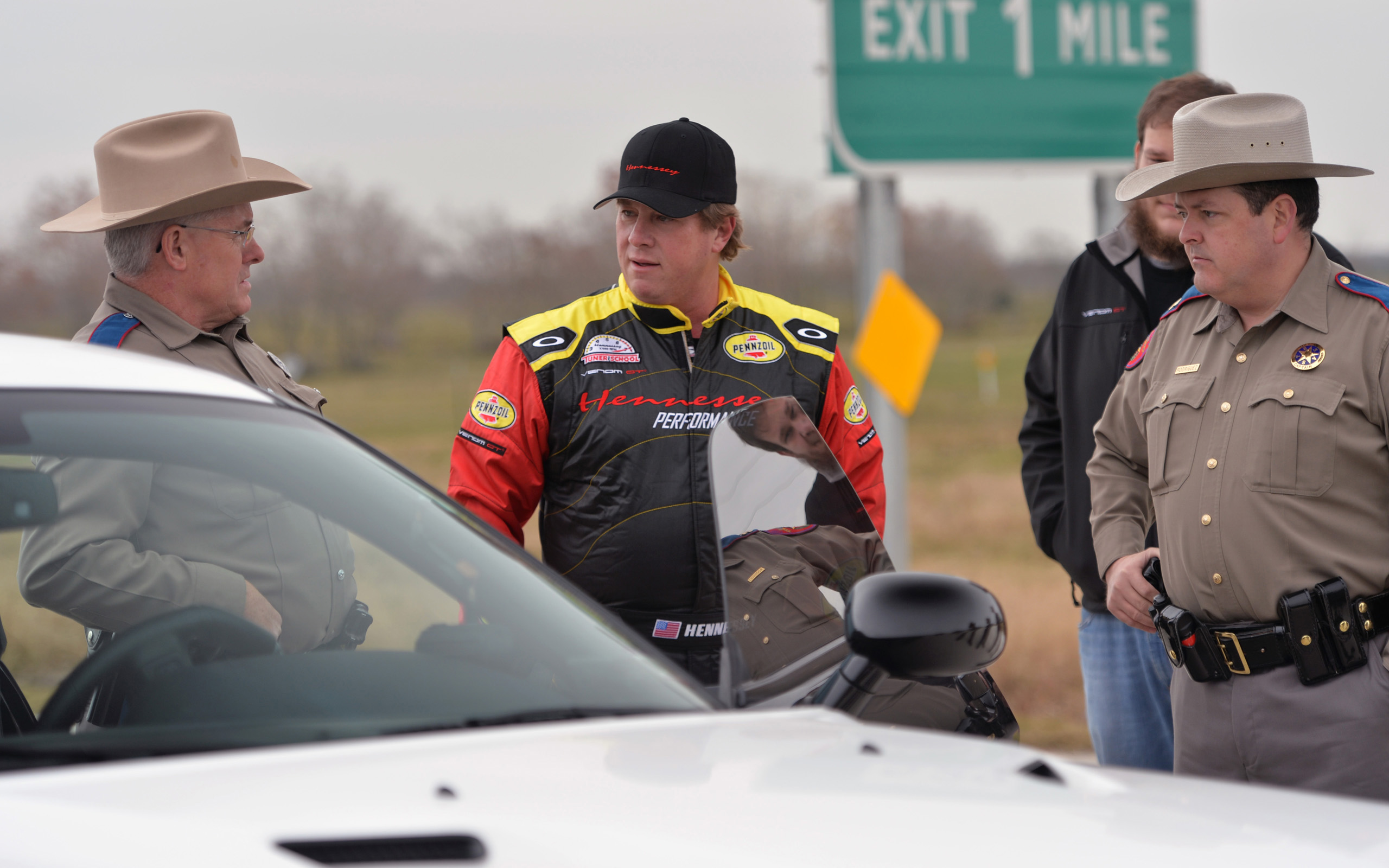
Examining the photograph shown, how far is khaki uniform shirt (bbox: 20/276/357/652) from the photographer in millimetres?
1972

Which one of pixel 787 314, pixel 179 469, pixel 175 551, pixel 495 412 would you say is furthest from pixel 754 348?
pixel 179 469

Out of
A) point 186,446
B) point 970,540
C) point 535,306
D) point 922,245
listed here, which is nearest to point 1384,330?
point 186,446

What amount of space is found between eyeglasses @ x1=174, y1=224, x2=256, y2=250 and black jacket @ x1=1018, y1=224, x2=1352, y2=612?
2065 mm

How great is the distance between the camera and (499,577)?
1.94 metres

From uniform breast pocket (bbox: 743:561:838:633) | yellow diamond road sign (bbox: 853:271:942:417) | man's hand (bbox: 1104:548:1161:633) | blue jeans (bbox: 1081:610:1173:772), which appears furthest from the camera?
yellow diamond road sign (bbox: 853:271:942:417)

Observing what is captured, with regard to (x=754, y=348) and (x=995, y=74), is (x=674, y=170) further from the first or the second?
(x=995, y=74)

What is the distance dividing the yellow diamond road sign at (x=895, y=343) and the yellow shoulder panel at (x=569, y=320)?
2418 millimetres

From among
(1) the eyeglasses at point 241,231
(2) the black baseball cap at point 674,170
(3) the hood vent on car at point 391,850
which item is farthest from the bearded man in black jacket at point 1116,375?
(3) the hood vent on car at point 391,850

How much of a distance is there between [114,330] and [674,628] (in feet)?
4.64

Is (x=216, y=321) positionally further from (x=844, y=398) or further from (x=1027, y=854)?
(x=1027, y=854)

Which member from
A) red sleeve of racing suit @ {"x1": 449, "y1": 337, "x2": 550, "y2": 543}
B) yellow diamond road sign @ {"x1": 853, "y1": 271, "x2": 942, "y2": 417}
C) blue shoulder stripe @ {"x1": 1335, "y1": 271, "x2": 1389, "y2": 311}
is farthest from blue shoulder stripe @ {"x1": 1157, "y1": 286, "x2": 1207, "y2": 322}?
yellow diamond road sign @ {"x1": 853, "y1": 271, "x2": 942, "y2": 417}

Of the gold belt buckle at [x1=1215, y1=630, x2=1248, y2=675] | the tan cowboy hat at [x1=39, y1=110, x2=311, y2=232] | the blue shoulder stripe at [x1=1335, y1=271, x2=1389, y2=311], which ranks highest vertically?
the tan cowboy hat at [x1=39, y1=110, x2=311, y2=232]

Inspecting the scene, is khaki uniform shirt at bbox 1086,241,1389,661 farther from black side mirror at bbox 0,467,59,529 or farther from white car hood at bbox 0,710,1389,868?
black side mirror at bbox 0,467,59,529

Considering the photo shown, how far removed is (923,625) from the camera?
6.09ft
